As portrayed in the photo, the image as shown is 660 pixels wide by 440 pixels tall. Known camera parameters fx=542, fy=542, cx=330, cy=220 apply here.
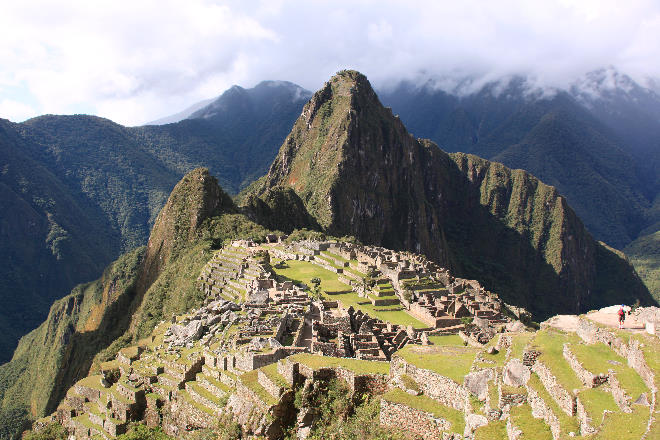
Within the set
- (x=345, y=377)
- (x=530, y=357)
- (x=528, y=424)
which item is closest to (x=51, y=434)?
(x=345, y=377)

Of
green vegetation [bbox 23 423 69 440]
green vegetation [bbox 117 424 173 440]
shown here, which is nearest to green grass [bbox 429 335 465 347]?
green vegetation [bbox 117 424 173 440]

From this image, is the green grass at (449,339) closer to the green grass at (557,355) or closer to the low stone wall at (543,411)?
the green grass at (557,355)

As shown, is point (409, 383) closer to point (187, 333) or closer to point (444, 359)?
point (444, 359)

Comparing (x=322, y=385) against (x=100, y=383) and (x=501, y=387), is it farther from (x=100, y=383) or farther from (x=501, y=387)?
(x=100, y=383)

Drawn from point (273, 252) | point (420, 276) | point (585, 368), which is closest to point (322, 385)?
point (585, 368)

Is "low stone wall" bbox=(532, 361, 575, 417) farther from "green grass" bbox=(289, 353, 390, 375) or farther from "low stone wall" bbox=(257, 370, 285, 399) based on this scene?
"low stone wall" bbox=(257, 370, 285, 399)

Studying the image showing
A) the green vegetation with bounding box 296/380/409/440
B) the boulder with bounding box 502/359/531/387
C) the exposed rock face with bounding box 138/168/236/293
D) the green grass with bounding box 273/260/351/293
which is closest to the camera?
the boulder with bounding box 502/359/531/387

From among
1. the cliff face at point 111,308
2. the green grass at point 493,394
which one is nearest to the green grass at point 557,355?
the green grass at point 493,394
